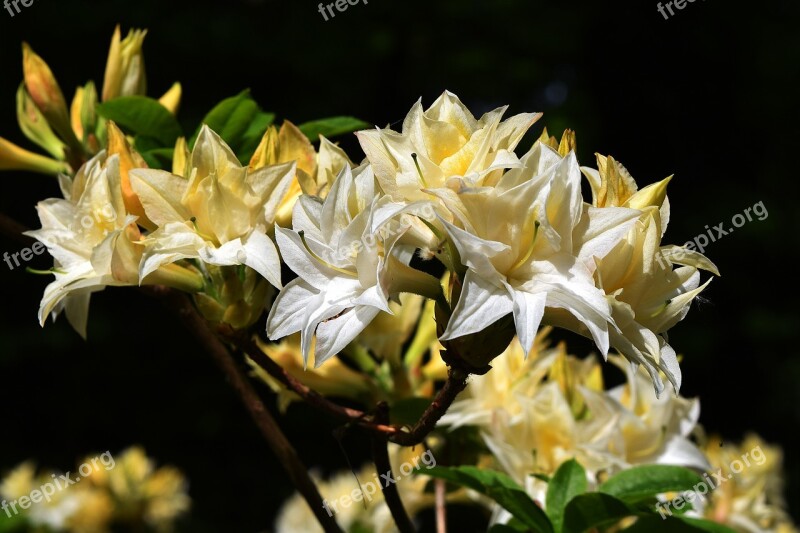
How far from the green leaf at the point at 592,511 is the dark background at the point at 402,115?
4083 mm

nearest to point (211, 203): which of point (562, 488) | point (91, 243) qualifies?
point (91, 243)

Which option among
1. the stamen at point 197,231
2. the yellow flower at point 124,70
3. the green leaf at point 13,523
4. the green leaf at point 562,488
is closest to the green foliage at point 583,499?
the green leaf at point 562,488

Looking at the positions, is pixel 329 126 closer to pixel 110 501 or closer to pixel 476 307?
pixel 476 307

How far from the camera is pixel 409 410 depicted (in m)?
1.09

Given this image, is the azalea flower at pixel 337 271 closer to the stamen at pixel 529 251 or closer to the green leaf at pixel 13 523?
the stamen at pixel 529 251

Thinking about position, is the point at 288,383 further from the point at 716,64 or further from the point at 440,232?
the point at 716,64

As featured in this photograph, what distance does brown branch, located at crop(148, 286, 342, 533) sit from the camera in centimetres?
93

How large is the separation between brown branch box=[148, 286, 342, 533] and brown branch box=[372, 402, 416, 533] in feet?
0.25

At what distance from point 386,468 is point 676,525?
31cm

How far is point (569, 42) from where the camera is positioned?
6191mm

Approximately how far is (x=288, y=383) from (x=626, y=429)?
49 cm

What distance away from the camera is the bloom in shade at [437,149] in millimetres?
727

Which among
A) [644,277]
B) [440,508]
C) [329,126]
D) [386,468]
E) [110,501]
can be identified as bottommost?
[110,501]

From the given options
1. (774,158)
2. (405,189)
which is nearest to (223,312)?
(405,189)
